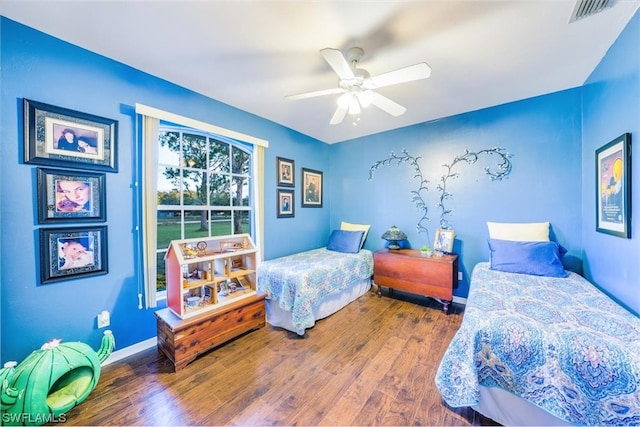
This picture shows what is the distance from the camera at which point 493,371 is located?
1328 millimetres

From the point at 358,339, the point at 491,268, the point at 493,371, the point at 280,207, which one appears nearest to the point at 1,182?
the point at 280,207

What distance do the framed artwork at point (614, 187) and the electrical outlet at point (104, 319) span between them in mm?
3996

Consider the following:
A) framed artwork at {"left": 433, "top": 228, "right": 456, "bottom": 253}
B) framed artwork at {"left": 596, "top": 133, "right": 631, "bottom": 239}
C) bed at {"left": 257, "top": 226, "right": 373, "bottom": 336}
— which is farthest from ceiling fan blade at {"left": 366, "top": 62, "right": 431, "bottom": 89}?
framed artwork at {"left": 433, "top": 228, "right": 456, "bottom": 253}

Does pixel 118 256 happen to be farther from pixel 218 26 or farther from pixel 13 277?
pixel 218 26

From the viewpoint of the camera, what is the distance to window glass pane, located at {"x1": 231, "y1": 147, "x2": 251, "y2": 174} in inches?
118

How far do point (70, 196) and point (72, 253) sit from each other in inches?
17.2

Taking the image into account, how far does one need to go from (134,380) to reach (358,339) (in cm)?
187

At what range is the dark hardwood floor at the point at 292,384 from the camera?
146cm

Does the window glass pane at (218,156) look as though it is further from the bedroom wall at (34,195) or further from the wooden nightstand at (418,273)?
the wooden nightstand at (418,273)

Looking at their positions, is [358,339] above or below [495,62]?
below

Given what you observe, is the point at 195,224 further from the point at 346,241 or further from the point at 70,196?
the point at 346,241

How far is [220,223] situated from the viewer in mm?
2881

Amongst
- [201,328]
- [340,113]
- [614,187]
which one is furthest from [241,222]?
[614,187]

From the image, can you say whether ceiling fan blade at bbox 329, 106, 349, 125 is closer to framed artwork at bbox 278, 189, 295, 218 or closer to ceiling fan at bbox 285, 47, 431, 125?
ceiling fan at bbox 285, 47, 431, 125
